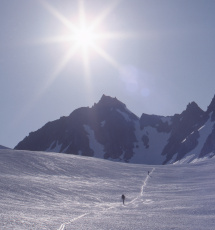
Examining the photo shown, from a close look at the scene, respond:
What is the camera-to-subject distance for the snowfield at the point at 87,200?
18.4 metres

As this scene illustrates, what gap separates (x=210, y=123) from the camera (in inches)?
6560

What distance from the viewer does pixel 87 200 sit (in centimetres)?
3406

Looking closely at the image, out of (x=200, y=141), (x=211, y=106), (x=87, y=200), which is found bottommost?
(x=87, y=200)

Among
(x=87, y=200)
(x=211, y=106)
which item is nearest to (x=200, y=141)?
(x=211, y=106)

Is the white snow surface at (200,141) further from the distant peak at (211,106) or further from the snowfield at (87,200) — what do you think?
the snowfield at (87,200)

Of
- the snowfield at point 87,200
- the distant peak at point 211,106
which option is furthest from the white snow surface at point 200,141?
the snowfield at point 87,200

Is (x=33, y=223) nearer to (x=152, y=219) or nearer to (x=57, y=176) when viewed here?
(x=152, y=219)

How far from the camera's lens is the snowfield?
18.4 meters

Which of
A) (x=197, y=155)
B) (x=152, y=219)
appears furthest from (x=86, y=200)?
A: (x=197, y=155)

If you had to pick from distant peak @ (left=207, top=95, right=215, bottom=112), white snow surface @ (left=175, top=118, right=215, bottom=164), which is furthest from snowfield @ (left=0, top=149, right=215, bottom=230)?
distant peak @ (left=207, top=95, right=215, bottom=112)

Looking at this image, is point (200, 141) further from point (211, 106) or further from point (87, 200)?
point (87, 200)

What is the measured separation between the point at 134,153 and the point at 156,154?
1271cm

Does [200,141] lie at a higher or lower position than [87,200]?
higher

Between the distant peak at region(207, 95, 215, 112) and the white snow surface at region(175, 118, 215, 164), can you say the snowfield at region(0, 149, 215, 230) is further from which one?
the distant peak at region(207, 95, 215, 112)
